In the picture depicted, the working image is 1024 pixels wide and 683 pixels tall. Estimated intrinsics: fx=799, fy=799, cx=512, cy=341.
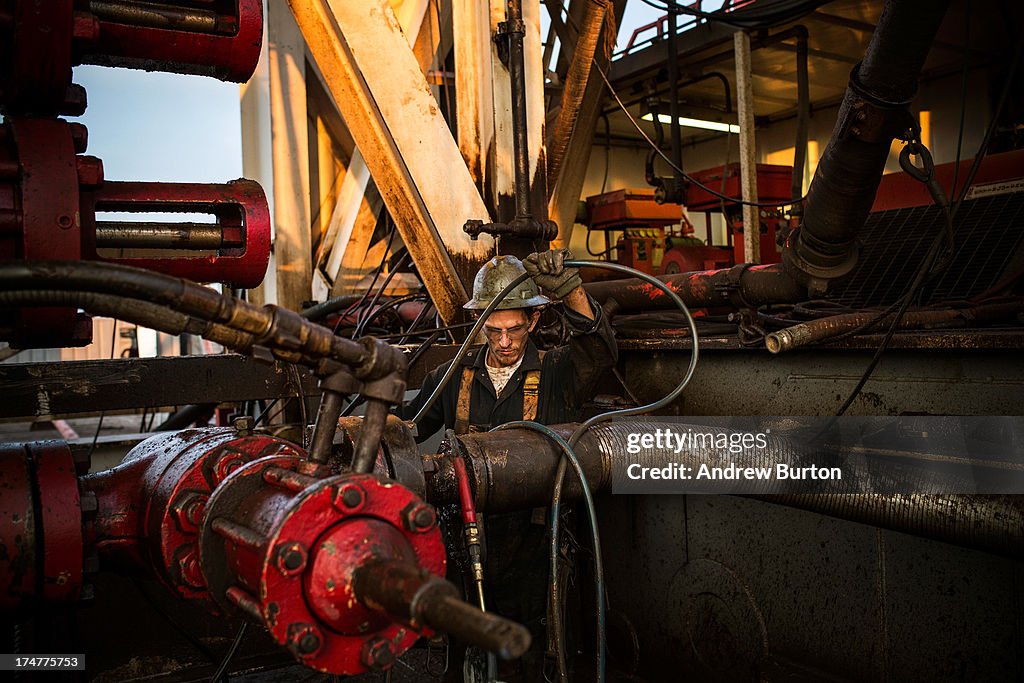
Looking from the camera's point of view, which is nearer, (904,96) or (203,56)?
(203,56)

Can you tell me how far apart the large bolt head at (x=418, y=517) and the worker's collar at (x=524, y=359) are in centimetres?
165

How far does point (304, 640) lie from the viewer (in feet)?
3.37

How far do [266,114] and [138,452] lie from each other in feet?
10.8

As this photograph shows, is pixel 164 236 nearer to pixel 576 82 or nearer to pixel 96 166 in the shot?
pixel 96 166

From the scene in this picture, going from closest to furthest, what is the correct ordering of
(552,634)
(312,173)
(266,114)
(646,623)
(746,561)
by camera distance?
(552,634) < (746,561) < (646,623) < (266,114) < (312,173)

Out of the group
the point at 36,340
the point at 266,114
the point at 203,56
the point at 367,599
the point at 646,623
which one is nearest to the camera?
the point at 367,599

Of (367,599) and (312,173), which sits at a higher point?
(312,173)

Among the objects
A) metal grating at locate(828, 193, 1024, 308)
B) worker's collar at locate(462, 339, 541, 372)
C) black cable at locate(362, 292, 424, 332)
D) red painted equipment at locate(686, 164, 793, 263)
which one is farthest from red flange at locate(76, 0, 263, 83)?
red painted equipment at locate(686, 164, 793, 263)

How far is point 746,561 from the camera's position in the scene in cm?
282

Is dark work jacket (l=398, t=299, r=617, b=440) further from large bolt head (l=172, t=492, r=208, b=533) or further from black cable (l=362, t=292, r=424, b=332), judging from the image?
large bolt head (l=172, t=492, r=208, b=533)

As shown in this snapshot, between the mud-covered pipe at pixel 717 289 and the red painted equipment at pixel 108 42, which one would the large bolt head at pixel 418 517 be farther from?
the mud-covered pipe at pixel 717 289

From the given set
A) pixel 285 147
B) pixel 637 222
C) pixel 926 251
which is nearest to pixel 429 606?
pixel 926 251

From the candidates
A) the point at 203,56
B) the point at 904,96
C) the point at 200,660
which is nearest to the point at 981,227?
the point at 904,96

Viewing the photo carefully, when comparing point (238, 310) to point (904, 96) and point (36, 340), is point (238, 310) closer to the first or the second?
point (36, 340)
